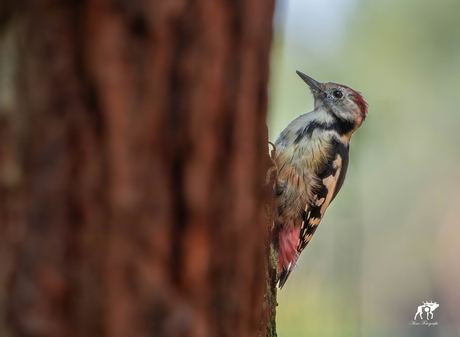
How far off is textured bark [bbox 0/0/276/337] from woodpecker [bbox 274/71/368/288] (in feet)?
6.53

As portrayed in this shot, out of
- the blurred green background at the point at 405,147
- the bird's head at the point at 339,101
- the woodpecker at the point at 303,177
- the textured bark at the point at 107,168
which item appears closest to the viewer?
the textured bark at the point at 107,168

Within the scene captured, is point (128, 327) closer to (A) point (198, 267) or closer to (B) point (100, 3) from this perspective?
(A) point (198, 267)

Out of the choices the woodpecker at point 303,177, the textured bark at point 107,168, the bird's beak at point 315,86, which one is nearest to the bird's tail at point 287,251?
the woodpecker at point 303,177

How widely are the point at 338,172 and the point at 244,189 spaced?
2.24 metres

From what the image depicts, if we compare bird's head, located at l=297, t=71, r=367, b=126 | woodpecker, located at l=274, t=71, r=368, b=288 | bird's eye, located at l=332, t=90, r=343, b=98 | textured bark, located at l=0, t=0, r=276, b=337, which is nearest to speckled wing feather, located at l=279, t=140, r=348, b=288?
woodpecker, located at l=274, t=71, r=368, b=288

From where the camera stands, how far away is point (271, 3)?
0.74 meters

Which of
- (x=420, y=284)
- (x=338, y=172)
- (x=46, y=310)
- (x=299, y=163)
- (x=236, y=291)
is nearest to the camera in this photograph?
(x=46, y=310)

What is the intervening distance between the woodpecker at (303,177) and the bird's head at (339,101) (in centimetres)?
13

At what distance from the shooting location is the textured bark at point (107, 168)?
600 mm

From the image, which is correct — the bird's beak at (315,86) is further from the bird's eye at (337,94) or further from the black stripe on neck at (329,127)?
the black stripe on neck at (329,127)

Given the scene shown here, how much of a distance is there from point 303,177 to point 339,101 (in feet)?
2.58

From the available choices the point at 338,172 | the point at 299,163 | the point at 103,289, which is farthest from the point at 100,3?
the point at 338,172

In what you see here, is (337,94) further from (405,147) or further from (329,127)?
(405,147)

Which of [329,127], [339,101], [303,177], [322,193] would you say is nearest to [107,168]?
[303,177]
